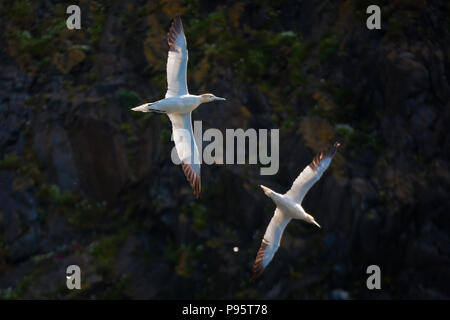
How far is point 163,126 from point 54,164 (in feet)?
11.0

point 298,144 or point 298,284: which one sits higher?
point 298,144

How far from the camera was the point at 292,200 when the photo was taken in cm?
1507

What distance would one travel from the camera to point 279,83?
20500mm

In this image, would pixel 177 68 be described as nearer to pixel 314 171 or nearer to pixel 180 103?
pixel 180 103

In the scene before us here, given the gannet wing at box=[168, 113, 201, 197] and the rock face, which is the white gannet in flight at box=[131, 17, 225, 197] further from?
the rock face

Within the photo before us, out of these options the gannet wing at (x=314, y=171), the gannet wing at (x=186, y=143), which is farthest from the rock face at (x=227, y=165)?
the gannet wing at (x=186, y=143)

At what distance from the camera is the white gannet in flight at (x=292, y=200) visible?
14930mm

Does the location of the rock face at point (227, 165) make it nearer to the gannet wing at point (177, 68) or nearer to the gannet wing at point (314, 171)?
the gannet wing at point (314, 171)

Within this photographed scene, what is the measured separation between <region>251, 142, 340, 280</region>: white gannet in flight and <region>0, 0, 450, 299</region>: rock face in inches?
98.0

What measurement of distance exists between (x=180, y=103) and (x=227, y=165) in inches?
195

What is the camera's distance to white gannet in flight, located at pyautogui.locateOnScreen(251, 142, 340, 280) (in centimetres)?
1493

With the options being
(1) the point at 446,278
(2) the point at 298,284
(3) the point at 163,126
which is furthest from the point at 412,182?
(3) the point at 163,126

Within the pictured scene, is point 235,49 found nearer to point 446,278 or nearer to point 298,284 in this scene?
point 298,284

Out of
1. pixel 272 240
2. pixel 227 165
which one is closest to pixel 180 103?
pixel 272 240
